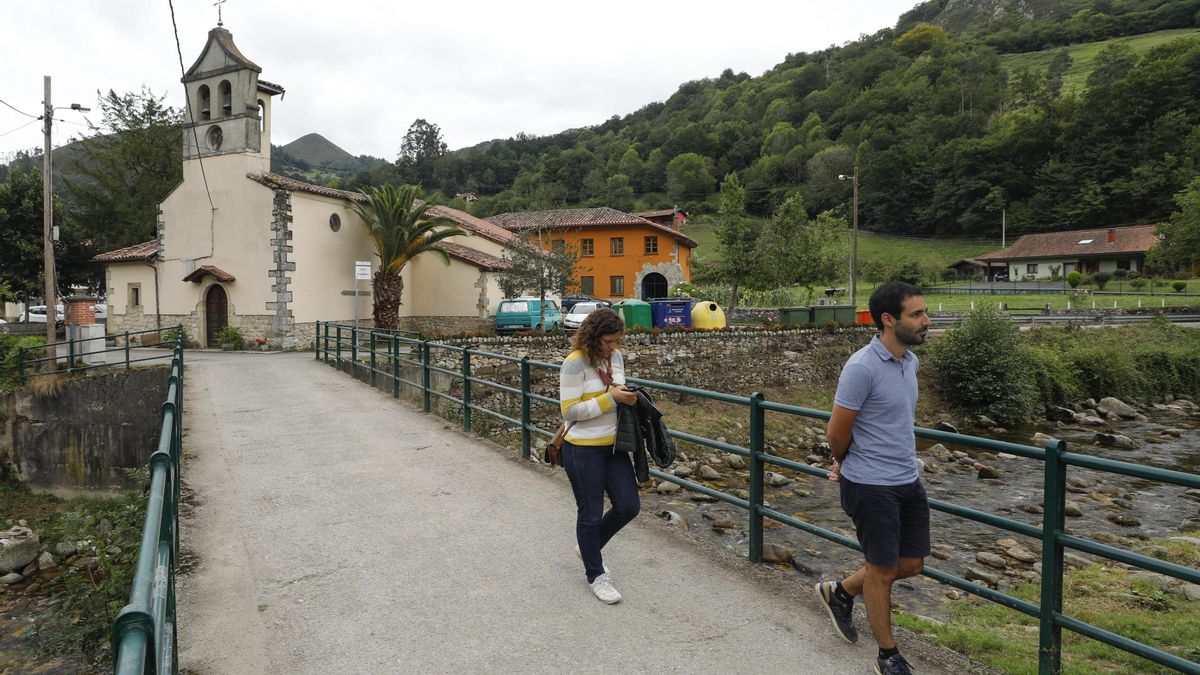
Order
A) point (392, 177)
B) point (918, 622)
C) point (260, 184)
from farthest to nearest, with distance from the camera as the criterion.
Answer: point (392, 177) → point (260, 184) → point (918, 622)

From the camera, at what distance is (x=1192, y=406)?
77.3ft

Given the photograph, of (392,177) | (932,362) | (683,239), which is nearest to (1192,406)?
(932,362)

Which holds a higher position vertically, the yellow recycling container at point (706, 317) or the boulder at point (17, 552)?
the yellow recycling container at point (706, 317)

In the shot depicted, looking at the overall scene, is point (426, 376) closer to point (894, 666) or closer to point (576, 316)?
point (894, 666)

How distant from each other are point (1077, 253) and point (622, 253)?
125 ft

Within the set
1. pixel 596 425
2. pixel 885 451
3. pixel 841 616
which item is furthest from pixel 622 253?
pixel 885 451

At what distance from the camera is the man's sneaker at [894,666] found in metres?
3.33

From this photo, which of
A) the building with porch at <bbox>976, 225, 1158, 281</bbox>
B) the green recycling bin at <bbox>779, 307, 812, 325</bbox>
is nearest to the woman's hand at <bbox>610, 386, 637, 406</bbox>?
the green recycling bin at <bbox>779, 307, 812, 325</bbox>

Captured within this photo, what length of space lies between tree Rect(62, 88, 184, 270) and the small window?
55.6 feet

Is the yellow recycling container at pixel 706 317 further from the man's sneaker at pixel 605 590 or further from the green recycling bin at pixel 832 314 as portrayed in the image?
the man's sneaker at pixel 605 590

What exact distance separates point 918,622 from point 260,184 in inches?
1025

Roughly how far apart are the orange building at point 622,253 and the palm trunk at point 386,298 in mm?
20358

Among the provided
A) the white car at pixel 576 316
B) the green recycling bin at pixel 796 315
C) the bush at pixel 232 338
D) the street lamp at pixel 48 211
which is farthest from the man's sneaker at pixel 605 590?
the green recycling bin at pixel 796 315

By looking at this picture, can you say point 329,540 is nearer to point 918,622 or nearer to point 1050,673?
point 918,622
